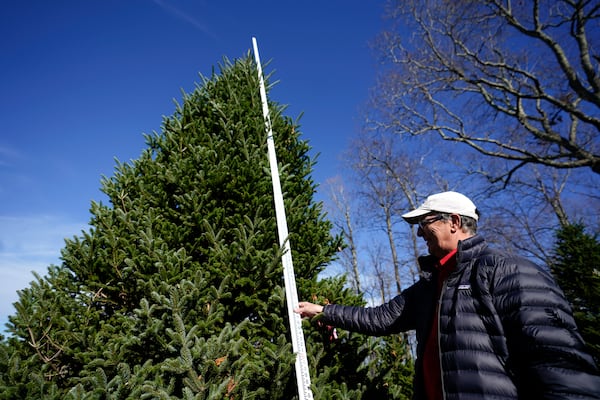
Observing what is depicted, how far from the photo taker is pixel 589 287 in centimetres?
669

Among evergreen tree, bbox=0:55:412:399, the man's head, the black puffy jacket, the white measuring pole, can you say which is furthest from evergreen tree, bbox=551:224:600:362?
the white measuring pole

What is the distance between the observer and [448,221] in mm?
2408

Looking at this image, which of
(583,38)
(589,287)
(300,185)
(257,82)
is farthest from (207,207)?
(583,38)

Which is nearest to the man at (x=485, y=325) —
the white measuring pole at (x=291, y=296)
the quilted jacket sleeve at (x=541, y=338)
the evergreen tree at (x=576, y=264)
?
the quilted jacket sleeve at (x=541, y=338)

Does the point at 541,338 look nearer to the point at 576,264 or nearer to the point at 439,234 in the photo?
the point at 439,234

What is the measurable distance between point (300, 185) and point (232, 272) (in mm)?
1450

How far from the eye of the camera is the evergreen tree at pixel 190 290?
6.89 ft

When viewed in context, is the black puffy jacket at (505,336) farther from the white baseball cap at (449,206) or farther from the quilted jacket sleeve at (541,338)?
the white baseball cap at (449,206)

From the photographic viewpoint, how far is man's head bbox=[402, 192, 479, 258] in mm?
2385

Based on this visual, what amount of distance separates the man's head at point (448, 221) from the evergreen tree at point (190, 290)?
1.18 meters

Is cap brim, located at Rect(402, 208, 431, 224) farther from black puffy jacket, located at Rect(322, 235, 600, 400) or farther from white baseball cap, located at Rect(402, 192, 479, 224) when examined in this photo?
black puffy jacket, located at Rect(322, 235, 600, 400)

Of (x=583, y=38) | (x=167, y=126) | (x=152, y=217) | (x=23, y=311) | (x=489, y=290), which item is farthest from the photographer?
(x=583, y=38)

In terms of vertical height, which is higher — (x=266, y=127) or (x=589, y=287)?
(x=266, y=127)

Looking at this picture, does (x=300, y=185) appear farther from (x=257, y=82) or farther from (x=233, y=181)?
(x=257, y=82)
